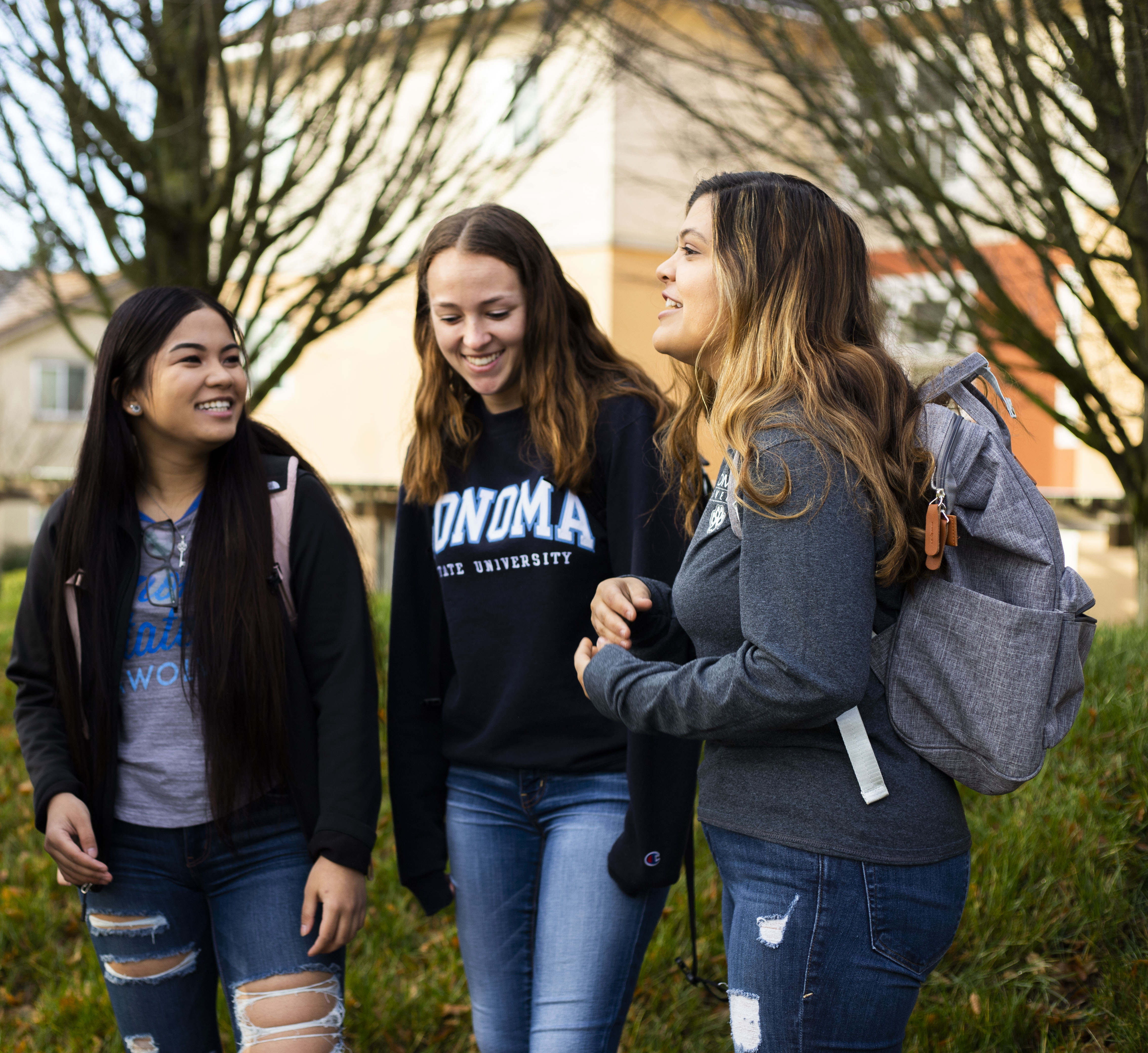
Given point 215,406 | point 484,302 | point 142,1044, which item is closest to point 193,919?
point 142,1044

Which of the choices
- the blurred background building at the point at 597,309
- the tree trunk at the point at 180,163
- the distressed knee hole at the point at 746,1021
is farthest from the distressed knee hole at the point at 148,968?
the tree trunk at the point at 180,163

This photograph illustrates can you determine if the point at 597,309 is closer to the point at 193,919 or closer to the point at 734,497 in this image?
the point at 193,919

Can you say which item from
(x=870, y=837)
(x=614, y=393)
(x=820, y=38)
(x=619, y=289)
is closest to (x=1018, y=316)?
(x=820, y=38)

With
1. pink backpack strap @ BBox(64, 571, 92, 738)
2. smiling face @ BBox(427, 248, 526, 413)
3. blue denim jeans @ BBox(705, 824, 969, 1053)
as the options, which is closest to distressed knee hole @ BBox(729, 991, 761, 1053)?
blue denim jeans @ BBox(705, 824, 969, 1053)

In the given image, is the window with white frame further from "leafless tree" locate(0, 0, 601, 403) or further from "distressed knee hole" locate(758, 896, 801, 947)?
"distressed knee hole" locate(758, 896, 801, 947)

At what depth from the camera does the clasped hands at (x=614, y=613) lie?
188 cm

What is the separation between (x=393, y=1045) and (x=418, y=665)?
1779 mm

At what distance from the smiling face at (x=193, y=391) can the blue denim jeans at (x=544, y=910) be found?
3.33 feet

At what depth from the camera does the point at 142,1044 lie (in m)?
2.38

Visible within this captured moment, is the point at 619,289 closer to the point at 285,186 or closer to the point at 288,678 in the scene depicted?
the point at 285,186

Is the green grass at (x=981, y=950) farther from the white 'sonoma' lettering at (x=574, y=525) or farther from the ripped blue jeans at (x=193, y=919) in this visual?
the white 'sonoma' lettering at (x=574, y=525)

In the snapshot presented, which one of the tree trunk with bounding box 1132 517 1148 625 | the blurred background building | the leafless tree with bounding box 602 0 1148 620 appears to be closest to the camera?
the leafless tree with bounding box 602 0 1148 620

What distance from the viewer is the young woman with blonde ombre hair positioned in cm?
157

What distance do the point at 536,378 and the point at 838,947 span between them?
1468 mm
